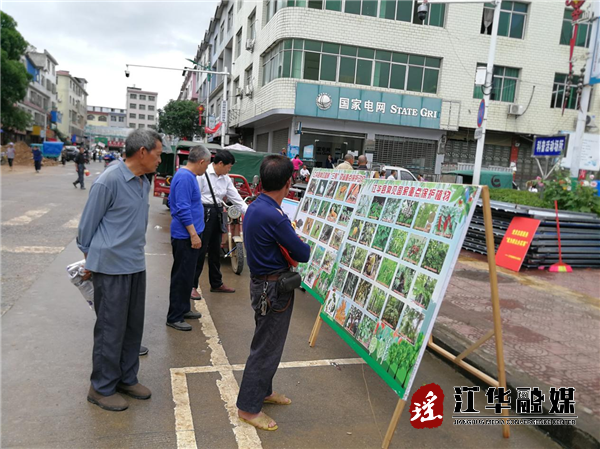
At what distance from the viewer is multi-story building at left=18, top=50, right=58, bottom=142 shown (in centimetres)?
5812

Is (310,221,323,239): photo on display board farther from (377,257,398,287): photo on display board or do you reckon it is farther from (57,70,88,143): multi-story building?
(57,70,88,143): multi-story building

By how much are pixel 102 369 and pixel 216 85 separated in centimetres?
4342

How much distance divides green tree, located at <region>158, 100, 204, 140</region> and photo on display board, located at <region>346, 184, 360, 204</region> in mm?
41674

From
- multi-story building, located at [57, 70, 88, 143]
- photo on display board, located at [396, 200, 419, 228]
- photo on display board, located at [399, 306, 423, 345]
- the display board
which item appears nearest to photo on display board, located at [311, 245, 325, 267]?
the display board

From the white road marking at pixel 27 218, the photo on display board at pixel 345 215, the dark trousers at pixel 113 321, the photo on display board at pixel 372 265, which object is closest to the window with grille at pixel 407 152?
the white road marking at pixel 27 218

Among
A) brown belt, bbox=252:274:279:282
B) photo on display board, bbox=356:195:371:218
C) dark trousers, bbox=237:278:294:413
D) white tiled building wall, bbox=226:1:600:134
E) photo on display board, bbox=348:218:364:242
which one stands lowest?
dark trousers, bbox=237:278:294:413

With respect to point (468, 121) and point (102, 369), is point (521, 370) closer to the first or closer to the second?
point (102, 369)

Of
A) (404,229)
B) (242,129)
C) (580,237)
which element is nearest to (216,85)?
(242,129)

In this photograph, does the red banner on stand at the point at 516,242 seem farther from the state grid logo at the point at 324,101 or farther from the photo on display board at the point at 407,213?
the state grid logo at the point at 324,101

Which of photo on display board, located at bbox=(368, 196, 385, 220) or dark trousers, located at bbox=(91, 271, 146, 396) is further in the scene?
photo on display board, located at bbox=(368, 196, 385, 220)

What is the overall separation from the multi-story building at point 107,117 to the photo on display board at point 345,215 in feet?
454

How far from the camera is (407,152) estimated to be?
2397 centimetres

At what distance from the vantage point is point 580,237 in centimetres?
875

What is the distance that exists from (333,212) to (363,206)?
38.6 inches
